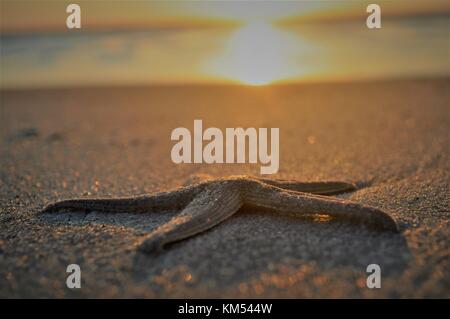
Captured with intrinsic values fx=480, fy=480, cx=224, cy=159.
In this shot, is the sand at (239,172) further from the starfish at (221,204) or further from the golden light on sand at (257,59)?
the golden light on sand at (257,59)

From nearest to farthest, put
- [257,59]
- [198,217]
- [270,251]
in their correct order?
[270,251]
[198,217]
[257,59]

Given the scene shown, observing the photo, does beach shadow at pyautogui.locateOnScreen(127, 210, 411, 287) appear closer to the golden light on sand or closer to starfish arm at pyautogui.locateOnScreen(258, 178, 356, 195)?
starfish arm at pyautogui.locateOnScreen(258, 178, 356, 195)

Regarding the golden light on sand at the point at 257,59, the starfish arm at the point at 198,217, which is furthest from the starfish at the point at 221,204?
the golden light on sand at the point at 257,59

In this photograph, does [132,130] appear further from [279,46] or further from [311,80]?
[279,46]

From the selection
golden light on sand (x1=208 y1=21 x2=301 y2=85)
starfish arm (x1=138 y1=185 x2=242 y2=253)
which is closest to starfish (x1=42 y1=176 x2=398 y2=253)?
starfish arm (x1=138 y1=185 x2=242 y2=253)

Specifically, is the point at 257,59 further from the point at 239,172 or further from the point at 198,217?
the point at 198,217

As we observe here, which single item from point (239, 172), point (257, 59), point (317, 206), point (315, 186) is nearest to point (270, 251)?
point (317, 206)
